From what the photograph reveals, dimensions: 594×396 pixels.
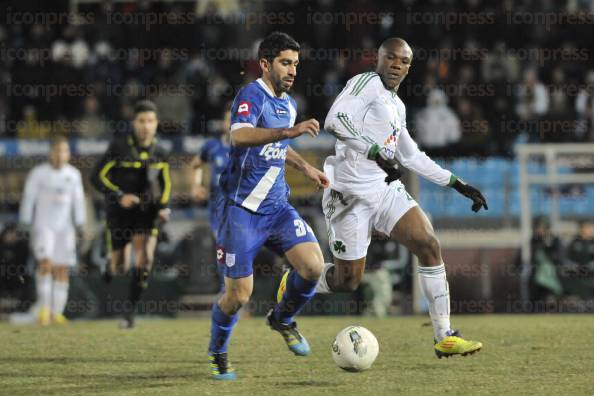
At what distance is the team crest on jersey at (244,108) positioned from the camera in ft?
24.4

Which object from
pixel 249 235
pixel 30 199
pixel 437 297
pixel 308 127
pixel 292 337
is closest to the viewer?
pixel 308 127

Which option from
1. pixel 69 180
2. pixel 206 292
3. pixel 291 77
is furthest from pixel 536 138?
pixel 291 77

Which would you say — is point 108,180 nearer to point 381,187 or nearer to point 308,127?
point 381,187

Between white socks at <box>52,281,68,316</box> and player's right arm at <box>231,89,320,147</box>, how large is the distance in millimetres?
7715

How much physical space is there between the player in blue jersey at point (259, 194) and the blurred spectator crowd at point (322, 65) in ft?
32.3

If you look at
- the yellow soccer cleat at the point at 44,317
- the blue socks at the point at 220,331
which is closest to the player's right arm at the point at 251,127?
the blue socks at the point at 220,331

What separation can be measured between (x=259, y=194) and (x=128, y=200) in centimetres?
478

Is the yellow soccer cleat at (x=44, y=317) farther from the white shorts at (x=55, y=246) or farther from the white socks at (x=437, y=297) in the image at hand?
the white socks at (x=437, y=297)

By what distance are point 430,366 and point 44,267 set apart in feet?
25.1

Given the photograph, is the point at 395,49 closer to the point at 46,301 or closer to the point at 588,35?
the point at 46,301

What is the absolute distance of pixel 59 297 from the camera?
47.9 feet

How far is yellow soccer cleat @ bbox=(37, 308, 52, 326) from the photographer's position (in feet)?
47.1

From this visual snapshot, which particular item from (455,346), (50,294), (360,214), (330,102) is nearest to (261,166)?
(360,214)

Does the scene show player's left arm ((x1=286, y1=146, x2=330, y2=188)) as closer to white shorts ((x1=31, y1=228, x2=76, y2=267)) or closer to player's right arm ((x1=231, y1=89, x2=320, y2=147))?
player's right arm ((x1=231, y1=89, x2=320, y2=147))
